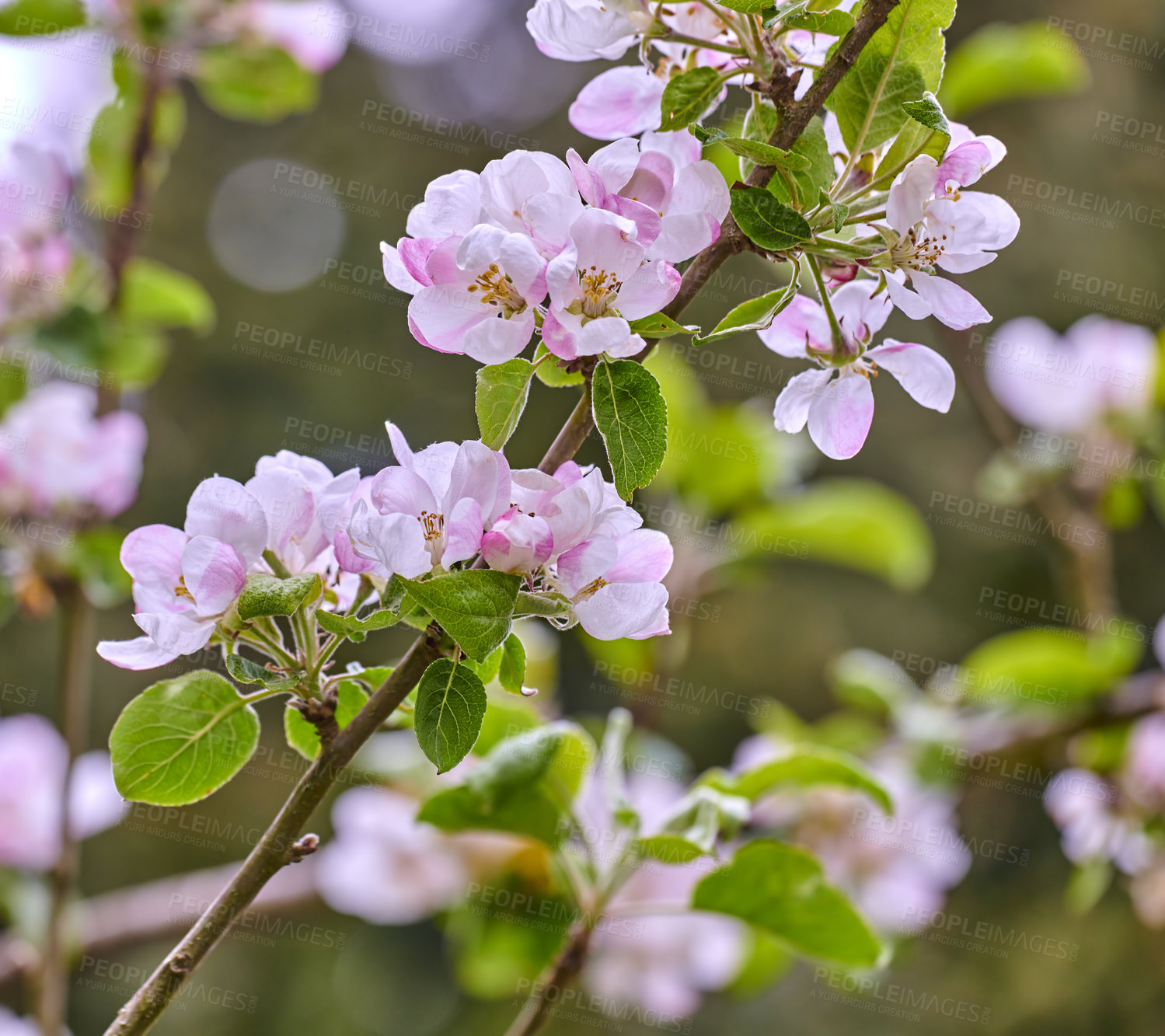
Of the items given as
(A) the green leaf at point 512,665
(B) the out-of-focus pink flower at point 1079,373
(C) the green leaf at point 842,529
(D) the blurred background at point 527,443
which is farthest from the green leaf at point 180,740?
(D) the blurred background at point 527,443

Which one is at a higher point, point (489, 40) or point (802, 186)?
point (802, 186)

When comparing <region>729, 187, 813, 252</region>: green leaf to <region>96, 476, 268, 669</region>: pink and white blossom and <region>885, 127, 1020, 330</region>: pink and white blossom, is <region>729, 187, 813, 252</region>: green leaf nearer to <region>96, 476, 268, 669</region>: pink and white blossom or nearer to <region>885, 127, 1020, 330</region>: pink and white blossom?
<region>885, 127, 1020, 330</region>: pink and white blossom

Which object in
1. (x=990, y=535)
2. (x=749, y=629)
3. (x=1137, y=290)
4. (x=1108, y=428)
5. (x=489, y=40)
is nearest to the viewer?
(x=1108, y=428)

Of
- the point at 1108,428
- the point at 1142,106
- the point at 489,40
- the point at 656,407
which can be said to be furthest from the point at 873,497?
the point at 489,40

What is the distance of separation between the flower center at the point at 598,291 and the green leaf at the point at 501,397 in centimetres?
4

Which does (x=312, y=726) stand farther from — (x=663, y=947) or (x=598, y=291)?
(x=663, y=947)

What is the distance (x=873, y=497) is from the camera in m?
1.51

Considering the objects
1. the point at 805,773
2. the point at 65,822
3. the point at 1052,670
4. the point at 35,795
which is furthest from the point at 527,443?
the point at 805,773

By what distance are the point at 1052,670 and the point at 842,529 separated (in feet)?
1.11

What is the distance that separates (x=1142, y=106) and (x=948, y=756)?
9.32 feet

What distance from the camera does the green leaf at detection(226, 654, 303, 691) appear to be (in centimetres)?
41

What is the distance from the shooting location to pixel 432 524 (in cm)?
41

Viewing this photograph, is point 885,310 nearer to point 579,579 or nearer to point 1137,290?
point 579,579

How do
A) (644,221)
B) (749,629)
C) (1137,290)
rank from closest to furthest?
(644,221) < (1137,290) < (749,629)
